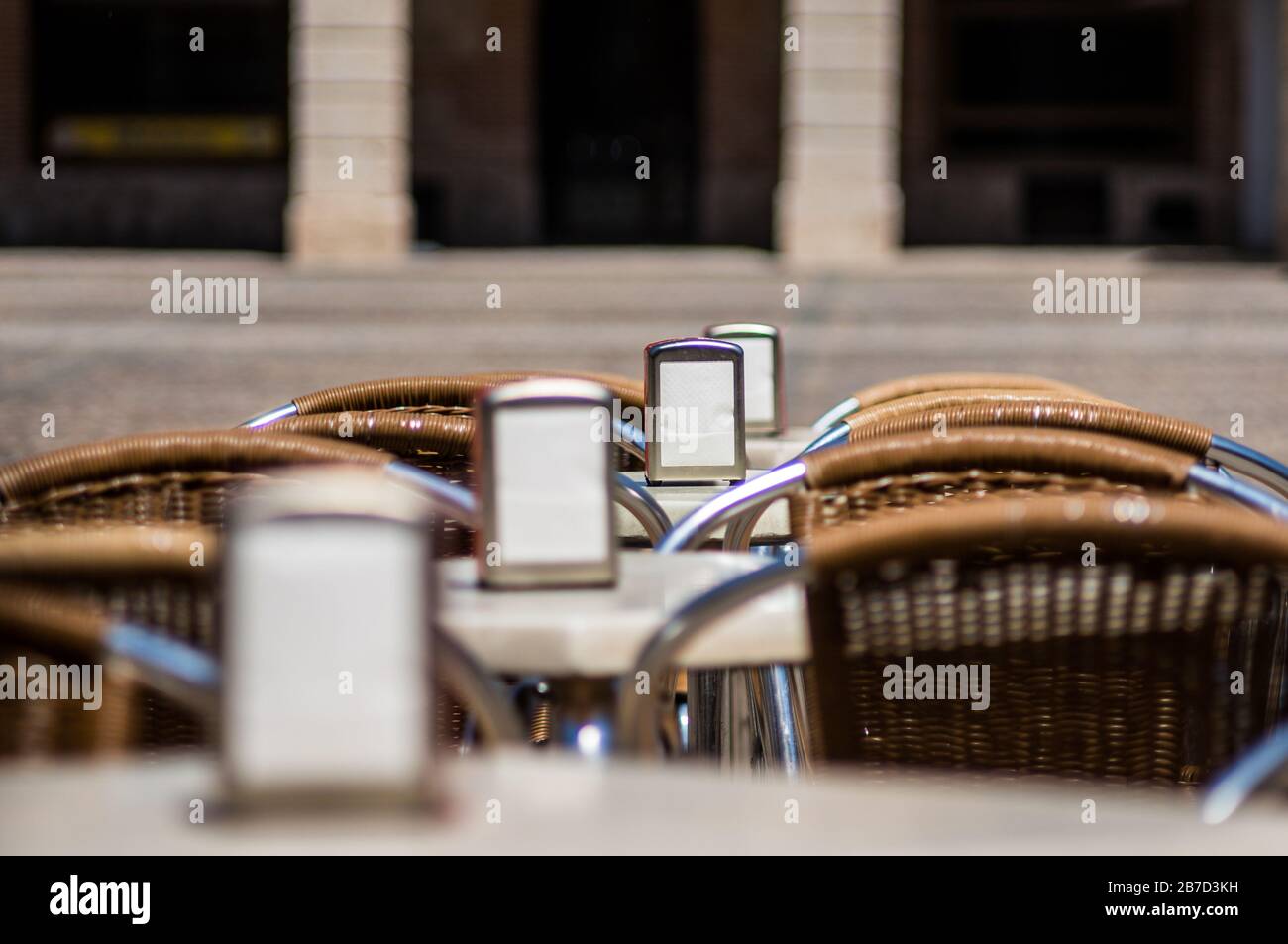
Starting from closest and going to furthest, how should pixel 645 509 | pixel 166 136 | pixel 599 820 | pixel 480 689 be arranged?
1. pixel 599 820
2. pixel 480 689
3. pixel 645 509
4. pixel 166 136

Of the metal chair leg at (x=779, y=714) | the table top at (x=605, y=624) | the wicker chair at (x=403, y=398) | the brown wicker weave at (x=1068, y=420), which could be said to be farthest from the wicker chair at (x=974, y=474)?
the wicker chair at (x=403, y=398)

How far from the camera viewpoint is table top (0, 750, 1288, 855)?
1.03m

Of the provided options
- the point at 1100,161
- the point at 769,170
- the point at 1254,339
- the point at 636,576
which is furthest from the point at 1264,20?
the point at 636,576

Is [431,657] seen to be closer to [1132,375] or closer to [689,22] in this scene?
[1132,375]

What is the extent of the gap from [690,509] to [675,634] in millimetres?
1063

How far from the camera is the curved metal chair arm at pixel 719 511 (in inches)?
93.0

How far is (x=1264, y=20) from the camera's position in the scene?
19.7 m

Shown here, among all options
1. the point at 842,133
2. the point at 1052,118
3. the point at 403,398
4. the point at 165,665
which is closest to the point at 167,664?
the point at 165,665

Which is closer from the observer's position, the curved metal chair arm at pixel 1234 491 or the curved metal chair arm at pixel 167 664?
the curved metal chair arm at pixel 167 664

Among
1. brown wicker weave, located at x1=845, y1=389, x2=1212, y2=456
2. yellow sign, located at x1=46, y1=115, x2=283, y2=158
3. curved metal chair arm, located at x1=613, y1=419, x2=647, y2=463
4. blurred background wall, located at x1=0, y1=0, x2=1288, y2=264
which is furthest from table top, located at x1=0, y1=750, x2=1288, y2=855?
yellow sign, located at x1=46, y1=115, x2=283, y2=158

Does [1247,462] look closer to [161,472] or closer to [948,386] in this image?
[948,386]

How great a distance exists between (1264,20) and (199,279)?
11685 millimetres

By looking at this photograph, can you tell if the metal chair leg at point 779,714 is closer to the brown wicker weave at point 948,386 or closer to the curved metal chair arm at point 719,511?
the curved metal chair arm at point 719,511

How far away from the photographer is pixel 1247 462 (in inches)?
108
